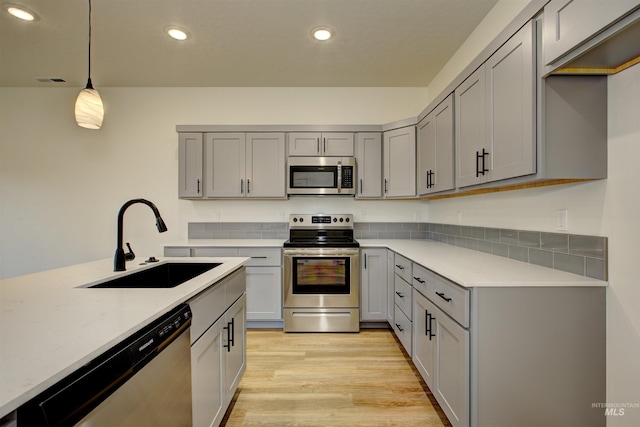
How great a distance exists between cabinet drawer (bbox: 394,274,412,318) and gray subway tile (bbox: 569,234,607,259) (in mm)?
1080

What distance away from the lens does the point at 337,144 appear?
3.26 metres

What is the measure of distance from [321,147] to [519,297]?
95.3 inches

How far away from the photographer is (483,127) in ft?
5.77

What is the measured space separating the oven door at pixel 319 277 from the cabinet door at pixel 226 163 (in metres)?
1.01

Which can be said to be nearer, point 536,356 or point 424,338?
point 536,356

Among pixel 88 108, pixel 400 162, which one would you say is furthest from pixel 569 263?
pixel 88 108

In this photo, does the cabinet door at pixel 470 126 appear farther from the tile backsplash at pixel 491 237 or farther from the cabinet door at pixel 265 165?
the cabinet door at pixel 265 165

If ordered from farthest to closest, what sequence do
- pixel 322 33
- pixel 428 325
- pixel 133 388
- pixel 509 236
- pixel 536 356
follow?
pixel 322 33 → pixel 509 236 → pixel 428 325 → pixel 536 356 → pixel 133 388

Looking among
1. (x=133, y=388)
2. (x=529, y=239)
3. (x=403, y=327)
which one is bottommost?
(x=403, y=327)

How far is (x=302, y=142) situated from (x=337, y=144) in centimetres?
40

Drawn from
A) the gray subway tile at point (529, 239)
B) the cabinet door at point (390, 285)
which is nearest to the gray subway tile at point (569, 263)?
the gray subway tile at point (529, 239)

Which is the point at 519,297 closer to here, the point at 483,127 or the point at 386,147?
the point at 483,127

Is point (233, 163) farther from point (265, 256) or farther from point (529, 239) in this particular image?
point (529, 239)

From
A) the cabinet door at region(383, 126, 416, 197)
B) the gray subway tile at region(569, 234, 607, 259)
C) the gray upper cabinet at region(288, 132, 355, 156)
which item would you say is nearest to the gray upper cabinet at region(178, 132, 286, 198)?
the gray upper cabinet at region(288, 132, 355, 156)
